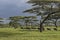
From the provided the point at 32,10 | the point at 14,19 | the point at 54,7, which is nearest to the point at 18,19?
the point at 14,19

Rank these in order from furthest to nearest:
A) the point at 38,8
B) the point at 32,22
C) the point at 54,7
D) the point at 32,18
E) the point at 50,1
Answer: the point at 32,22 → the point at 32,18 → the point at 38,8 → the point at 54,7 → the point at 50,1

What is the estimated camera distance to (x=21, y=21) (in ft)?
260

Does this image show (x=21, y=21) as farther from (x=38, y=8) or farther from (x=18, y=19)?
(x=38, y=8)

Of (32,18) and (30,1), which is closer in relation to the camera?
A: (30,1)

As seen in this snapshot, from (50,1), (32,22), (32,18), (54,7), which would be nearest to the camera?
(50,1)

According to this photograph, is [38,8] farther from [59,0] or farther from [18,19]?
[18,19]

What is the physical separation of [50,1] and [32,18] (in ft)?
143

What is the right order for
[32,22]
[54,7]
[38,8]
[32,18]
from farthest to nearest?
[32,22] → [32,18] → [38,8] → [54,7]

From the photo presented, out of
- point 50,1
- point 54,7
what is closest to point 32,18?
point 54,7

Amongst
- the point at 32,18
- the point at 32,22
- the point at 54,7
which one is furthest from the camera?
the point at 32,22

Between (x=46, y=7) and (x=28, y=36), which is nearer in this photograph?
(x=28, y=36)

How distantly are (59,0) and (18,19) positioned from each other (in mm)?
48253

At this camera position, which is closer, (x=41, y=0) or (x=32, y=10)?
(x=41, y=0)

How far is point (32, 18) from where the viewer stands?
236ft
